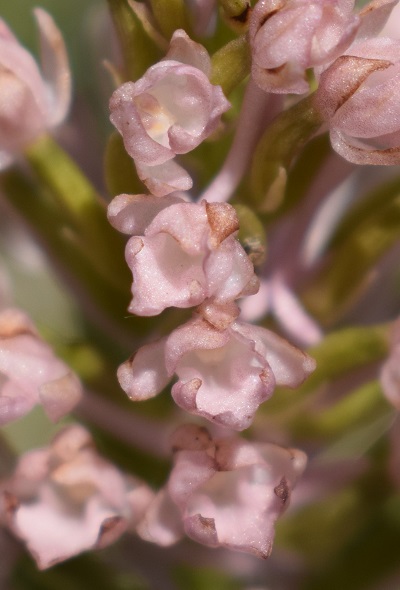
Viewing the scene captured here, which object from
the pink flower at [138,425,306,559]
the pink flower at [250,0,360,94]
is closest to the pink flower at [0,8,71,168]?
the pink flower at [250,0,360,94]

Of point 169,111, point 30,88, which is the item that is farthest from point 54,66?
point 169,111

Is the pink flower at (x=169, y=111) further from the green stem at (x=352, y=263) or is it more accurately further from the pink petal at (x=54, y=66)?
the green stem at (x=352, y=263)

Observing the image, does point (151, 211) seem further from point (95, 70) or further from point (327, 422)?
point (95, 70)

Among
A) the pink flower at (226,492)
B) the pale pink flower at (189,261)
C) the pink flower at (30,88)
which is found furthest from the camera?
the pink flower at (30,88)

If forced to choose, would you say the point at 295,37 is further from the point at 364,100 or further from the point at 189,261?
the point at 189,261

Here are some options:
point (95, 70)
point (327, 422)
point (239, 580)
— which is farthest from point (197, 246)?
point (95, 70)

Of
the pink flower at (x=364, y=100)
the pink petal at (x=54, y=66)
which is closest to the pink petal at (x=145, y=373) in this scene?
the pink flower at (x=364, y=100)

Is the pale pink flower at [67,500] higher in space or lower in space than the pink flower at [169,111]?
lower
